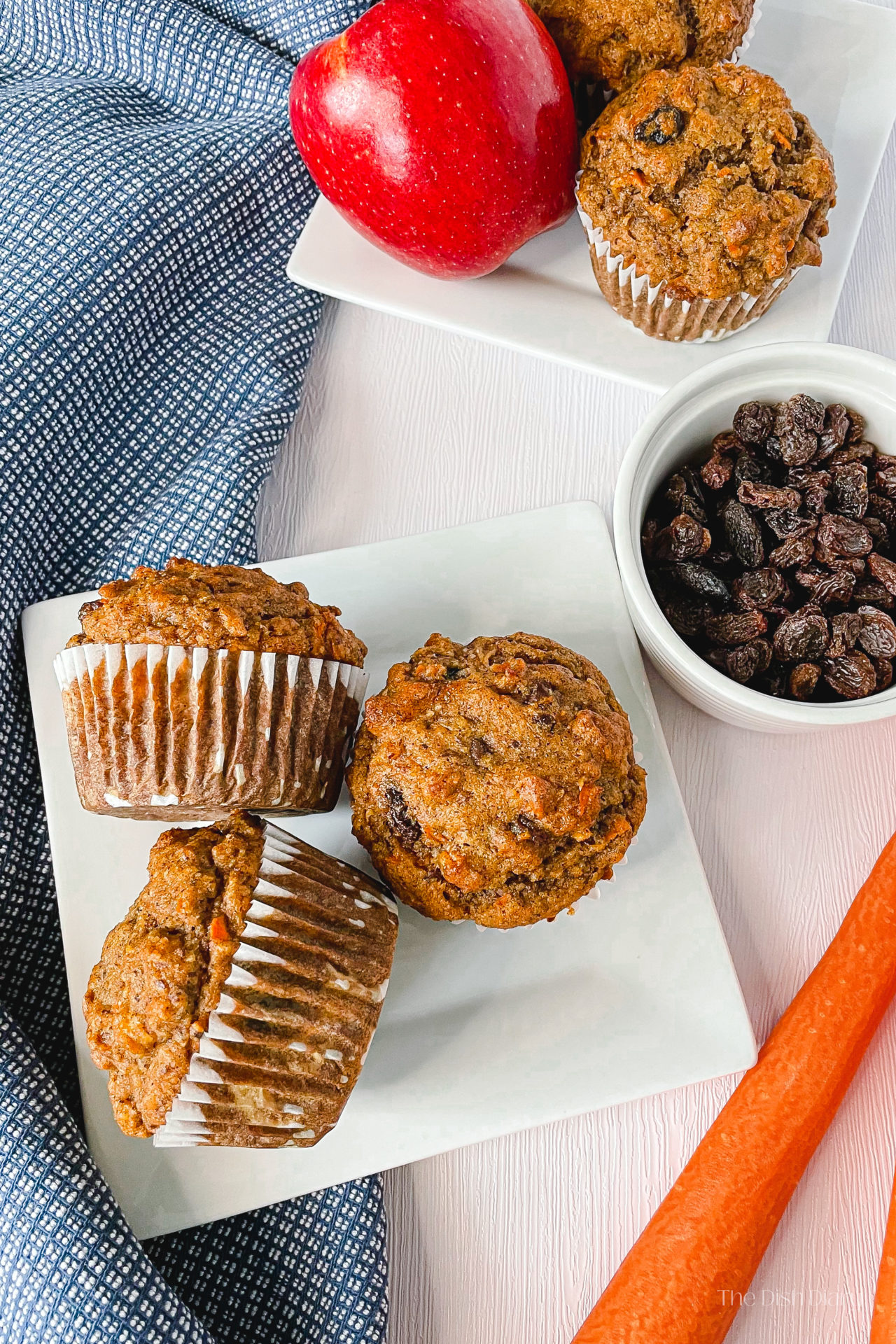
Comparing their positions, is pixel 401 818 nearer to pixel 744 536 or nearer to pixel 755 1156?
pixel 744 536

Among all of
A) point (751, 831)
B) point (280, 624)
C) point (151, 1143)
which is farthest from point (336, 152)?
point (151, 1143)

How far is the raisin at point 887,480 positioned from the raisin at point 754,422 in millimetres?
163

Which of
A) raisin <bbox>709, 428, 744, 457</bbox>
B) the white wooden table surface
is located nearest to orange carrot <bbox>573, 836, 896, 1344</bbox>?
the white wooden table surface

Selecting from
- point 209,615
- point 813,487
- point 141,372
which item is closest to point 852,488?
point 813,487

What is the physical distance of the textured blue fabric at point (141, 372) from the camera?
5.05 feet

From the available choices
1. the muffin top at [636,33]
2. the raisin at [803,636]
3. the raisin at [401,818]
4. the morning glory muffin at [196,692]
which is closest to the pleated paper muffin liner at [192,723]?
the morning glory muffin at [196,692]

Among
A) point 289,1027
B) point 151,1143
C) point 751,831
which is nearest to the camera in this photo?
point 289,1027

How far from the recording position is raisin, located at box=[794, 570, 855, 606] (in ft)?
4.72

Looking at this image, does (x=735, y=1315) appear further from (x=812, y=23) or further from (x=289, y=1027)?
(x=812, y=23)

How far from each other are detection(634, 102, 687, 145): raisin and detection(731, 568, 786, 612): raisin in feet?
2.02

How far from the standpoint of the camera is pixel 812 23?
1.85 metres

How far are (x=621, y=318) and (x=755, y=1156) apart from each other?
1280mm

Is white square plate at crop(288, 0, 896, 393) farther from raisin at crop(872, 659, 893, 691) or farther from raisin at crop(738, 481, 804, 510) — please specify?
raisin at crop(872, 659, 893, 691)

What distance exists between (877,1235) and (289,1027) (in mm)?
961
